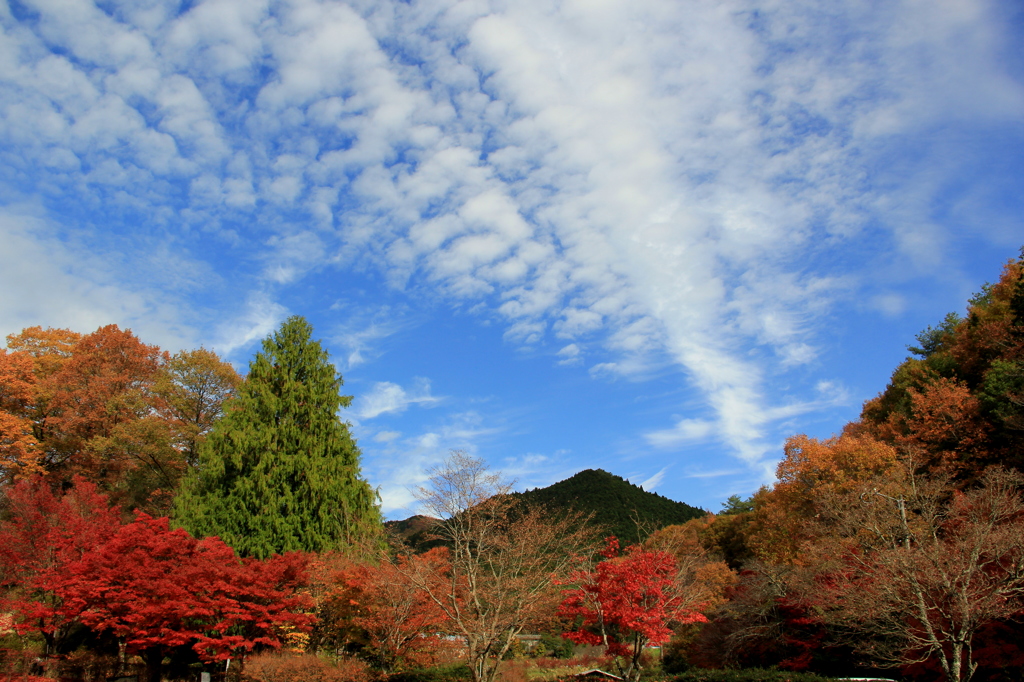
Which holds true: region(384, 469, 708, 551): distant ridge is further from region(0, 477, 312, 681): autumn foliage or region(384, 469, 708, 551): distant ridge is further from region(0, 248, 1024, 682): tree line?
region(0, 477, 312, 681): autumn foliage

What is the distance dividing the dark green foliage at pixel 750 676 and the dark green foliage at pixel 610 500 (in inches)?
1576

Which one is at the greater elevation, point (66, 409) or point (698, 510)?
point (66, 409)

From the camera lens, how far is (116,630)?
1644 centimetres

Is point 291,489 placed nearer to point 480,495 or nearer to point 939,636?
point 480,495

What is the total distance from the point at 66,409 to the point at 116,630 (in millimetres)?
20116

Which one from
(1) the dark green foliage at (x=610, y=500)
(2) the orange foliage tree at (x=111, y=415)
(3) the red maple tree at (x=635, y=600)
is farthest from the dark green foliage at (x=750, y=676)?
(1) the dark green foliage at (x=610, y=500)

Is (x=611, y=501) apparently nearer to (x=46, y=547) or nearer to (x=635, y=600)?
(x=635, y=600)

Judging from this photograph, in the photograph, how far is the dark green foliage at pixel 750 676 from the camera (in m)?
14.5

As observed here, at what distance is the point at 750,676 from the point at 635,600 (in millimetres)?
3542

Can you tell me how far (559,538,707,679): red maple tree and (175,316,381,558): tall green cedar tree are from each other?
11.3 m

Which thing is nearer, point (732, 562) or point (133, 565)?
point (133, 565)

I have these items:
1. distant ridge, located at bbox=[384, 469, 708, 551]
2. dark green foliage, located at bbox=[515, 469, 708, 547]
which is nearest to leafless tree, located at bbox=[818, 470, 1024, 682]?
distant ridge, located at bbox=[384, 469, 708, 551]

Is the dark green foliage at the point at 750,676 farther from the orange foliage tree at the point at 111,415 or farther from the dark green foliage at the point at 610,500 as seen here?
the dark green foliage at the point at 610,500

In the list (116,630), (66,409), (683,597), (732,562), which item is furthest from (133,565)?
(732,562)
